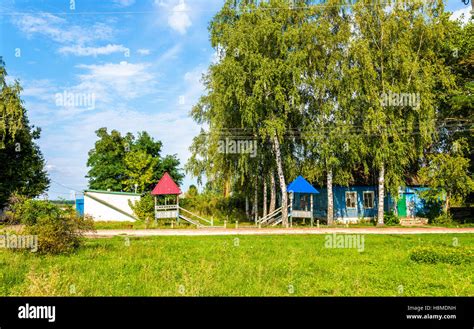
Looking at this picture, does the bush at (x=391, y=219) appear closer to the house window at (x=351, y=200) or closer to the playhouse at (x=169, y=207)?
the house window at (x=351, y=200)

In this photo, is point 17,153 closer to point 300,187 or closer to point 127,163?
point 127,163

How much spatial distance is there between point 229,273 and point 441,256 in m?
7.19

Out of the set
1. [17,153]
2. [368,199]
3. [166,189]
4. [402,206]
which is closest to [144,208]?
[166,189]

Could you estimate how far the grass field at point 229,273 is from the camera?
8.32 meters

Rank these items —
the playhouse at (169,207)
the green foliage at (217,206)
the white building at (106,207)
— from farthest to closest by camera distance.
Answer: the green foliage at (217,206)
the white building at (106,207)
the playhouse at (169,207)

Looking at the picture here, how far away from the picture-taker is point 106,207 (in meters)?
35.7

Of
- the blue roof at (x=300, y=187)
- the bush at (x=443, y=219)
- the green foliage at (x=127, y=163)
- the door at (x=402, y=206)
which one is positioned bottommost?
the bush at (x=443, y=219)

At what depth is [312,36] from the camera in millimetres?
29578

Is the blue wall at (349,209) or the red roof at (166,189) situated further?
the blue wall at (349,209)

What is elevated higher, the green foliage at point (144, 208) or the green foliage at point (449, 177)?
the green foliage at point (449, 177)

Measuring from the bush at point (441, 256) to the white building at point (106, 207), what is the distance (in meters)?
27.2

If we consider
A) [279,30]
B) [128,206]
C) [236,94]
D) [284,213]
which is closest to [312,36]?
[279,30]

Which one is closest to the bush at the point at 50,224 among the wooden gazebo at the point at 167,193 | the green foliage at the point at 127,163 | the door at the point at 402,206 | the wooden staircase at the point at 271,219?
the wooden gazebo at the point at 167,193
